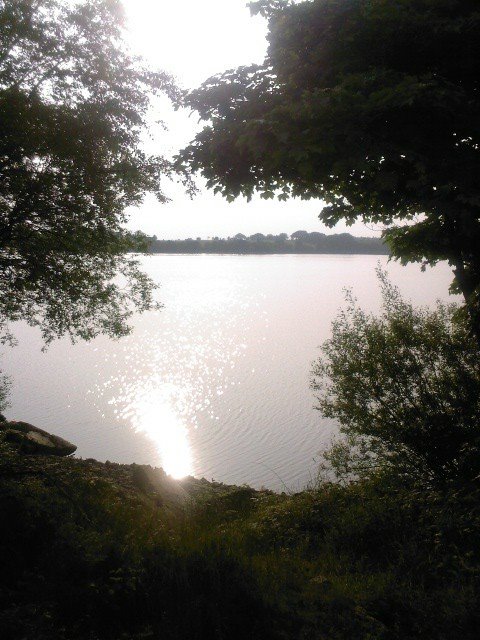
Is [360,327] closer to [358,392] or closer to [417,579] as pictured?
[358,392]

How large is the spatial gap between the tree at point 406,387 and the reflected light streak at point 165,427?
894 cm

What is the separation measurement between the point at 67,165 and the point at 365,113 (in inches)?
289

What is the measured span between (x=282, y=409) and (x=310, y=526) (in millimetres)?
16570

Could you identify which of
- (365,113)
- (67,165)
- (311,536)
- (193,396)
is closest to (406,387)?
(311,536)

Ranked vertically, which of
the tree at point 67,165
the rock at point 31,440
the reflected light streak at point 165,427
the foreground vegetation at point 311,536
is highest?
the tree at point 67,165

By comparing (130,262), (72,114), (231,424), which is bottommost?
(231,424)

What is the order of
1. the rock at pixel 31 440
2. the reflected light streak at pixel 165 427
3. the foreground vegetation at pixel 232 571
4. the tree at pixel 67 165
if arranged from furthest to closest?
the reflected light streak at pixel 165 427 < the rock at pixel 31 440 < the tree at pixel 67 165 < the foreground vegetation at pixel 232 571

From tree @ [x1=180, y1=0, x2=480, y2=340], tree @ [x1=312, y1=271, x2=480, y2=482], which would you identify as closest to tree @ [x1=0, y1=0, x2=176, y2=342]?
tree @ [x1=180, y1=0, x2=480, y2=340]

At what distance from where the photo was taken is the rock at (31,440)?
14.0 metres

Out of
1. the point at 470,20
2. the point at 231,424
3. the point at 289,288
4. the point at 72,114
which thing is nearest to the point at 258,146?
the point at 470,20

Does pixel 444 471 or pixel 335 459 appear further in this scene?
pixel 335 459

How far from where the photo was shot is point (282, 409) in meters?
25.1

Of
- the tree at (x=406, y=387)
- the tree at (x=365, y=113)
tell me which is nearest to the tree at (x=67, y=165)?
the tree at (x=365, y=113)

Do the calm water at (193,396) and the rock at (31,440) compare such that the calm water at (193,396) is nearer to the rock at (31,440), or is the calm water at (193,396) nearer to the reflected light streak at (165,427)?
the reflected light streak at (165,427)
